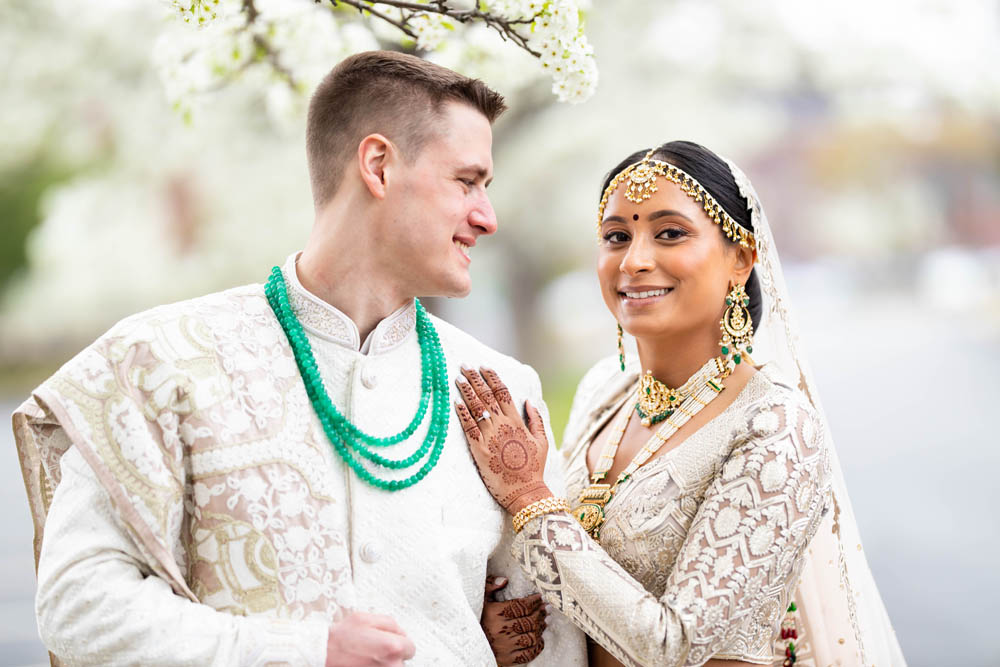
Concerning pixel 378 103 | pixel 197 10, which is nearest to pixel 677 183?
pixel 378 103

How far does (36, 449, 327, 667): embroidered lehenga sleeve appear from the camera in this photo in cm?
153

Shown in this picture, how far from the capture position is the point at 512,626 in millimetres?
1977

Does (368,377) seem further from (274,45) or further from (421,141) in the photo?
(274,45)

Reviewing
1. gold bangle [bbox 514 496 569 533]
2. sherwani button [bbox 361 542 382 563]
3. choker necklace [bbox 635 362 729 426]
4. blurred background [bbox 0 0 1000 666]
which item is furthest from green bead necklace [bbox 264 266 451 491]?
blurred background [bbox 0 0 1000 666]

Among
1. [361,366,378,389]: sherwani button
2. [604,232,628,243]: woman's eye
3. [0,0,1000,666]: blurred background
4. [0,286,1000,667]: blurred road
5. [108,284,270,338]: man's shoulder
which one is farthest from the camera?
[0,286,1000,667]: blurred road

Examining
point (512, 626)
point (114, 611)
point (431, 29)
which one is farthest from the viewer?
point (431, 29)

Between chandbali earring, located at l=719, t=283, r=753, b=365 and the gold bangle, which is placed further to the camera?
chandbali earring, located at l=719, t=283, r=753, b=365

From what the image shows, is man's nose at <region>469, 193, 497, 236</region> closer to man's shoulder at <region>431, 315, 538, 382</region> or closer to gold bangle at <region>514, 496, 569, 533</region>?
man's shoulder at <region>431, 315, 538, 382</region>

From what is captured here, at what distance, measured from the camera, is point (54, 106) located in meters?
4.42

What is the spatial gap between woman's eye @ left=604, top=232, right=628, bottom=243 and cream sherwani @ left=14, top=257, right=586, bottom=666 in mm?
598

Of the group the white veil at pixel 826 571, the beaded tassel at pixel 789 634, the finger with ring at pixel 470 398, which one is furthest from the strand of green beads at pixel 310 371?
the beaded tassel at pixel 789 634

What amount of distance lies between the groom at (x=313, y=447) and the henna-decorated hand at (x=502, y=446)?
0.03 meters

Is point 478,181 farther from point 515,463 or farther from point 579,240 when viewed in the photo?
point 579,240

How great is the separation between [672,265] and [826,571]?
81 cm
